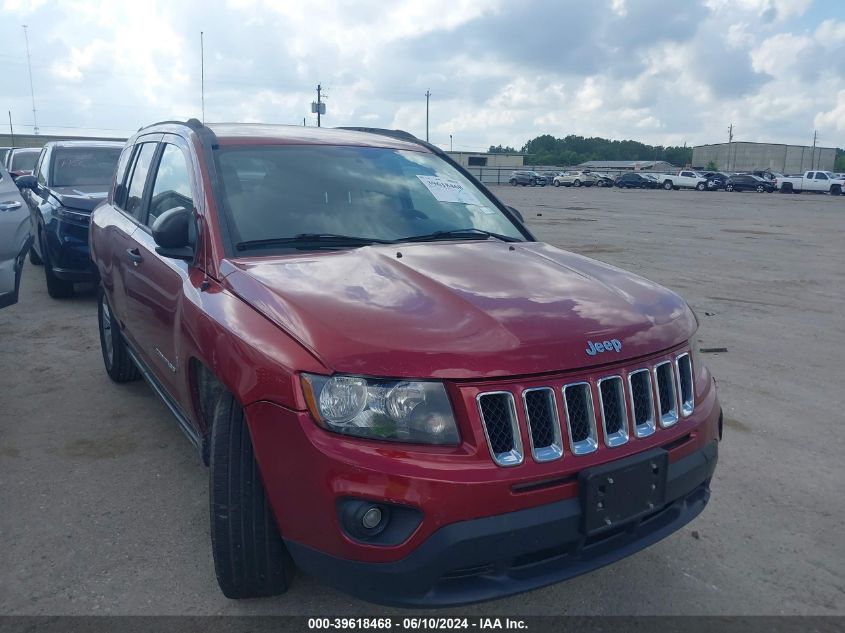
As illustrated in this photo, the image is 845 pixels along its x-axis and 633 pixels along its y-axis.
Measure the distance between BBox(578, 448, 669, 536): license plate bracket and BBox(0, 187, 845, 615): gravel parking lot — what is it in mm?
639

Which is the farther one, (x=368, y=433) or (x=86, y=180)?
(x=86, y=180)

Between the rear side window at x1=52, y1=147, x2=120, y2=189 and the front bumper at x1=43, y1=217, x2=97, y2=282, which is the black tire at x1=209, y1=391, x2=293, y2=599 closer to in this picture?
the front bumper at x1=43, y1=217, x2=97, y2=282

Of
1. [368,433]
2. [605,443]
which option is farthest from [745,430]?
[368,433]

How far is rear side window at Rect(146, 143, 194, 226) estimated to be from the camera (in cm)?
367

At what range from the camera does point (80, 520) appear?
11.3 feet

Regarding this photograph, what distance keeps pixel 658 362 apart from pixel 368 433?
3.65ft

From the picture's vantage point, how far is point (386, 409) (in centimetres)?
229

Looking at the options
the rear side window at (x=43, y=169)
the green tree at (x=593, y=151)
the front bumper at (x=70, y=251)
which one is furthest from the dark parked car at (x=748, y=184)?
the green tree at (x=593, y=151)

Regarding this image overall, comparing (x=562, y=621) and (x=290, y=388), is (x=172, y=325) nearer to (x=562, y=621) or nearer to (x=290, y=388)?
(x=290, y=388)

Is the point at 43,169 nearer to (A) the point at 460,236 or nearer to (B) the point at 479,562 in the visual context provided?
(A) the point at 460,236

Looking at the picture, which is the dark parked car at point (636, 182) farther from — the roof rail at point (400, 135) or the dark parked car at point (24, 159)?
the roof rail at point (400, 135)

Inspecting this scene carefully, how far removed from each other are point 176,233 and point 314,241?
595 mm

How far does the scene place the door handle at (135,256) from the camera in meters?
4.04

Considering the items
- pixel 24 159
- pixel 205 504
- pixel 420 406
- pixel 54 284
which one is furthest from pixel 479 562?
pixel 24 159
